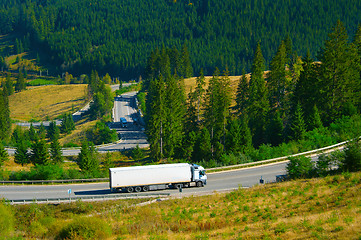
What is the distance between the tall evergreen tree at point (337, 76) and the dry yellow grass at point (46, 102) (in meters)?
108

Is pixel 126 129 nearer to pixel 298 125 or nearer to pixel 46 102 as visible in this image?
pixel 298 125

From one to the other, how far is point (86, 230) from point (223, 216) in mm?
9690

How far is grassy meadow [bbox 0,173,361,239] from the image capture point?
21.7 m

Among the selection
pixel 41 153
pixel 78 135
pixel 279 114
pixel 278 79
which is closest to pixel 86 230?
pixel 41 153

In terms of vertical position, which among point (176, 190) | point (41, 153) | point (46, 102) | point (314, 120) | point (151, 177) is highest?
point (46, 102)

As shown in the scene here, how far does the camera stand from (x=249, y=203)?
2936 cm

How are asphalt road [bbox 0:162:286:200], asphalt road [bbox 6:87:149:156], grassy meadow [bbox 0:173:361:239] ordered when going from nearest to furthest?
grassy meadow [bbox 0:173:361:239]
asphalt road [bbox 0:162:286:200]
asphalt road [bbox 6:87:149:156]

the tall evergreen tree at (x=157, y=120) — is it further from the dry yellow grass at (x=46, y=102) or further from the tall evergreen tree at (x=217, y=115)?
the dry yellow grass at (x=46, y=102)

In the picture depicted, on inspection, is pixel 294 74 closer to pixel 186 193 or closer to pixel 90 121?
pixel 186 193

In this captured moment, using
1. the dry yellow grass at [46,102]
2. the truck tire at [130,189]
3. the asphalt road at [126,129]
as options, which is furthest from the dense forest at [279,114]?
the dry yellow grass at [46,102]

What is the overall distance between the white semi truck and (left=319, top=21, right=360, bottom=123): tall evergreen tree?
1180 inches

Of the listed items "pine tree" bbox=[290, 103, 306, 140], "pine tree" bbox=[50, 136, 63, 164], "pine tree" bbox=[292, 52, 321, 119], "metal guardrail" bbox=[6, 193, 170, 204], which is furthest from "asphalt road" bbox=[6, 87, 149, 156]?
"metal guardrail" bbox=[6, 193, 170, 204]

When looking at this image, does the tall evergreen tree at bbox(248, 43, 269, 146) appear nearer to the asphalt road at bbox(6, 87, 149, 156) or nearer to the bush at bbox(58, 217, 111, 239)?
the asphalt road at bbox(6, 87, 149, 156)

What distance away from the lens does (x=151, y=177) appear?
120 ft
